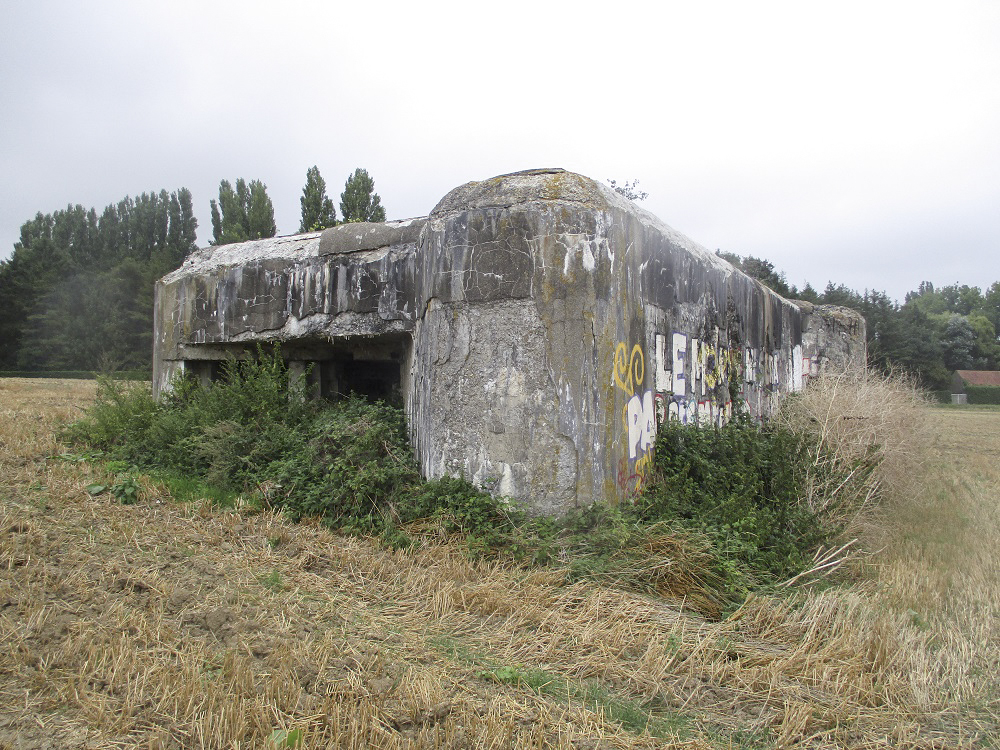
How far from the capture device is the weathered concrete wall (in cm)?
506

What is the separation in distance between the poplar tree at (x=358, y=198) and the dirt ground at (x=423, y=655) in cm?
2525

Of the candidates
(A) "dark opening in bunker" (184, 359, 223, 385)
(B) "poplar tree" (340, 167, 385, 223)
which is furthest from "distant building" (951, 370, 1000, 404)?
(A) "dark opening in bunker" (184, 359, 223, 385)

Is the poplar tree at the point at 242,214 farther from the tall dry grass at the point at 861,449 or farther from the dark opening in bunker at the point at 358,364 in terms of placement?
the tall dry grass at the point at 861,449

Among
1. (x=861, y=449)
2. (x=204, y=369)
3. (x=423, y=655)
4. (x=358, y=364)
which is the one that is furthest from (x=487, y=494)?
(x=204, y=369)

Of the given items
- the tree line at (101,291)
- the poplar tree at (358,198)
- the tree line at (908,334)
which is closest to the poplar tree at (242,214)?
the tree line at (101,291)

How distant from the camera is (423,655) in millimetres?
3277

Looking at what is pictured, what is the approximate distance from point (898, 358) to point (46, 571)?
4076 centimetres

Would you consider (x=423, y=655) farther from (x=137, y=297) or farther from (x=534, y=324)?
(x=137, y=297)

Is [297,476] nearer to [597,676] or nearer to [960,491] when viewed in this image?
[597,676]

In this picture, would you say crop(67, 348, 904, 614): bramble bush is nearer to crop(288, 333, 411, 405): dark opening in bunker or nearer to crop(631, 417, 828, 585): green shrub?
crop(631, 417, 828, 585): green shrub

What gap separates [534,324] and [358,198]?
25.6m

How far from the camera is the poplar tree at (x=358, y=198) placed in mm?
28703

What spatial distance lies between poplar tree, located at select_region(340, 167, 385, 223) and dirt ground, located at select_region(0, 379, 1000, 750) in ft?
82.8

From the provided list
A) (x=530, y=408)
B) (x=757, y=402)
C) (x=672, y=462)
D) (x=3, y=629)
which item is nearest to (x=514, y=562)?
(x=530, y=408)
